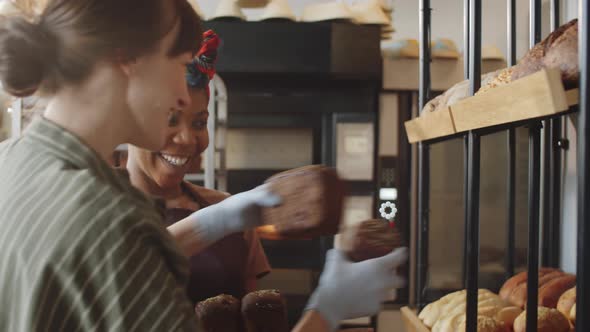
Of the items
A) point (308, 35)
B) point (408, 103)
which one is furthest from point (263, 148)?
point (408, 103)

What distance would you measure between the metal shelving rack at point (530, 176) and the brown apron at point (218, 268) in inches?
18.3

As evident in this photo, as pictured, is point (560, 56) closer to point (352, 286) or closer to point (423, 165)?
point (352, 286)

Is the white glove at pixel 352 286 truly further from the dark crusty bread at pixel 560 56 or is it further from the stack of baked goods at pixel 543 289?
the stack of baked goods at pixel 543 289

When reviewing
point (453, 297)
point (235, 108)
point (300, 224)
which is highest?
point (235, 108)

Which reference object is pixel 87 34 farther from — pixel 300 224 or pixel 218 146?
pixel 218 146

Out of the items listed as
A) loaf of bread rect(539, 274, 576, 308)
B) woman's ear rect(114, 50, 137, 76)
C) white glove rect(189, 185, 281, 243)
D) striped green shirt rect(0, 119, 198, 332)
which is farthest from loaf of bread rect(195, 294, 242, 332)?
loaf of bread rect(539, 274, 576, 308)

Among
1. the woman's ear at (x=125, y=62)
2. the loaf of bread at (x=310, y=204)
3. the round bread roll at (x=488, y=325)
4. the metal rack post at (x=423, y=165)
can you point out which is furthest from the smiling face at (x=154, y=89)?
the metal rack post at (x=423, y=165)

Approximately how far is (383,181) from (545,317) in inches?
75.6

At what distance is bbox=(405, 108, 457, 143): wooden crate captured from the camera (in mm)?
1136

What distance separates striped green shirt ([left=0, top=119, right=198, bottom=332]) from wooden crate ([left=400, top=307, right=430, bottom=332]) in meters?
0.95

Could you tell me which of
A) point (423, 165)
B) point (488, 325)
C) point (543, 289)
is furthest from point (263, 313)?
point (543, 289)

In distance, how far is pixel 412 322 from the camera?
143cm

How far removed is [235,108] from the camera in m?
3.02

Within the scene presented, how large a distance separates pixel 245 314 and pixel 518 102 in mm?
567
